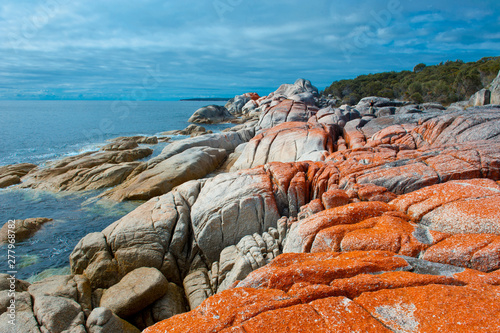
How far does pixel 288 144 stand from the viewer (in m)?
22.4

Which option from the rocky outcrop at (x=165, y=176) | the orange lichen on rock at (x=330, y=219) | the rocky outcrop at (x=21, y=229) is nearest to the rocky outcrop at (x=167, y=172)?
the rocky outcrop at (x=165, y=176)

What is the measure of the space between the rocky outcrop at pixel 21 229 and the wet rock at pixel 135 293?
10731mm

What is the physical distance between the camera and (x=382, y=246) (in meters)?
7.62

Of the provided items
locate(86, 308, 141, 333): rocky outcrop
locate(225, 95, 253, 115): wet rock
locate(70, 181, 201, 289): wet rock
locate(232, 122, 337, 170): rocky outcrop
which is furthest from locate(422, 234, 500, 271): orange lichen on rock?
locate(225, 95, 253, 115): wet rock

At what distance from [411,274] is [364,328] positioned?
2.03 meters

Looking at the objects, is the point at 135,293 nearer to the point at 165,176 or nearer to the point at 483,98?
the point at 165,176

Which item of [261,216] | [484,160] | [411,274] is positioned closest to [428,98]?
[484,160]

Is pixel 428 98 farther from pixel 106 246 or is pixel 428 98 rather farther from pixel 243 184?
pixel 106 246

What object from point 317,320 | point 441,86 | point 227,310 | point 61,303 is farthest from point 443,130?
point 441,86

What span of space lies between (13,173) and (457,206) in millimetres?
37590

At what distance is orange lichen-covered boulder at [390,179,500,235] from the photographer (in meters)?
7.78

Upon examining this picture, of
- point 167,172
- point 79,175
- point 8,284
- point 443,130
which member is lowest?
point 8,284

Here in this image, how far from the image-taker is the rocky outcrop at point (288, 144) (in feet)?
69.6

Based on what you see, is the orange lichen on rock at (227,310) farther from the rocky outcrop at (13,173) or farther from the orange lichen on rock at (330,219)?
the rocky outcrop at (13,173)
